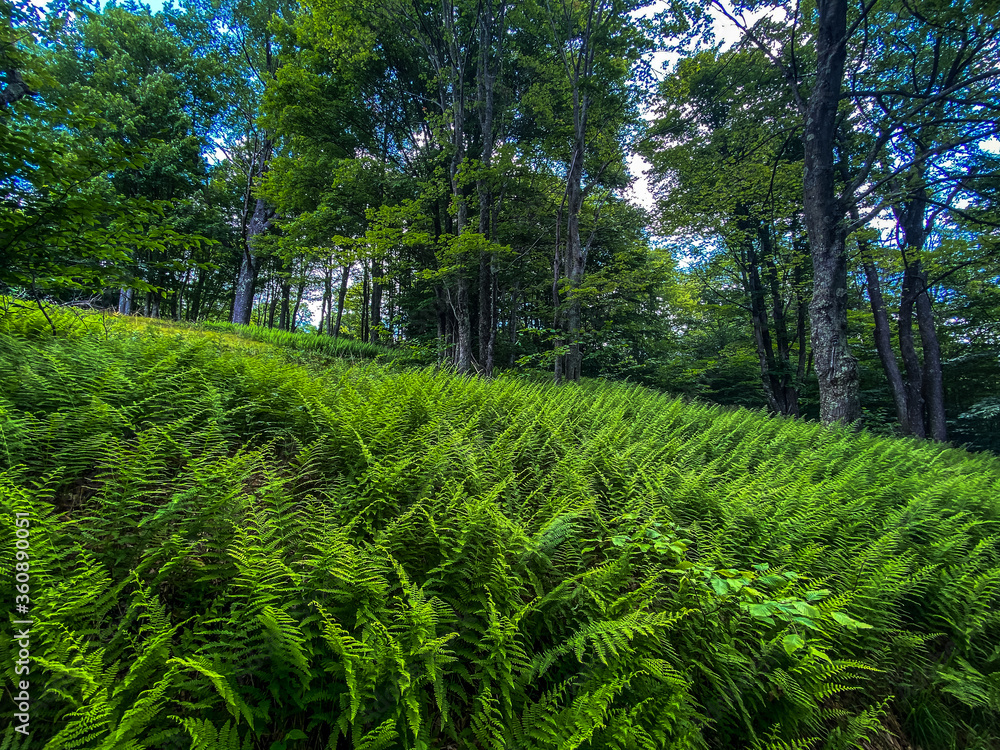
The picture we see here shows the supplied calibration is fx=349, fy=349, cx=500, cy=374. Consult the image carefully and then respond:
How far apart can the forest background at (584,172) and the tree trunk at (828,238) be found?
0.14 ft

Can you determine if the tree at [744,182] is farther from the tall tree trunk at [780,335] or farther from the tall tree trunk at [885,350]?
the tall tree trunk at [885,350]

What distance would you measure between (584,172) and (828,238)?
923 centimetres

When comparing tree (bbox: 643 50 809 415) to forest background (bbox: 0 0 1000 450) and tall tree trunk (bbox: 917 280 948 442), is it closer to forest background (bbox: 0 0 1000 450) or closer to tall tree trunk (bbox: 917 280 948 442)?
forest background (bbox: 0 0 1000 450)

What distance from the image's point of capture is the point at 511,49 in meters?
12.4

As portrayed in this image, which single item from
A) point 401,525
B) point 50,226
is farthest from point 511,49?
point 401,525

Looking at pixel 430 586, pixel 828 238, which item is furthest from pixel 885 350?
pixel 430 586

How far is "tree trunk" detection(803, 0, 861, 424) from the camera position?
21.2 feet

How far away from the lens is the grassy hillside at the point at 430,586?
4.40ft

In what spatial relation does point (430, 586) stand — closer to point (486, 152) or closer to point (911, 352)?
point (486, 152)

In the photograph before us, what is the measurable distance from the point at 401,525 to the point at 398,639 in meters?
0.59

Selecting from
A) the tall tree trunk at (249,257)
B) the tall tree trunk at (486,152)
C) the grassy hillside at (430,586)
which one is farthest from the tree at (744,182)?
the tall tree trunk at (249,257)

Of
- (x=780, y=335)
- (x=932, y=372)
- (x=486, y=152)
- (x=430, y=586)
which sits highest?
(x=486, y=152)

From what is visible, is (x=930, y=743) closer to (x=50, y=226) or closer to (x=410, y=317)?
(x=50, y=226)

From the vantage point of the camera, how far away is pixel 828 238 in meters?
6.80
